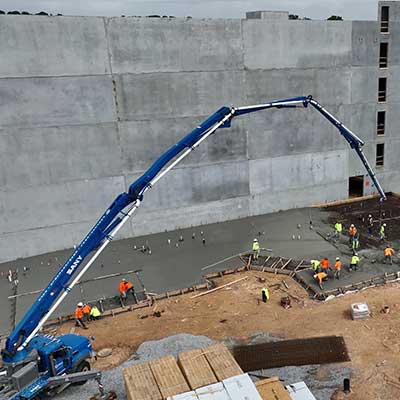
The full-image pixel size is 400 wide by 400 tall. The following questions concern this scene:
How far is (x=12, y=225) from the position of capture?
77.5 feet

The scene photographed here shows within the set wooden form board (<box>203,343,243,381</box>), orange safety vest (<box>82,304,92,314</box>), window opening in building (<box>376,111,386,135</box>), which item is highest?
window opening in building (<box>376,111,386,135</box>)

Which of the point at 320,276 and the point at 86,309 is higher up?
the point at 86,309

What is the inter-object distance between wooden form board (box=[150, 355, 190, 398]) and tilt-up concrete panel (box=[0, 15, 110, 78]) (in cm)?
1676

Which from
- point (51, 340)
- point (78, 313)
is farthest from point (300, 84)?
point (51, 340)

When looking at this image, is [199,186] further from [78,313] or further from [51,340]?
[51,340]

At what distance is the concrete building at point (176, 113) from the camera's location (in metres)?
22.5

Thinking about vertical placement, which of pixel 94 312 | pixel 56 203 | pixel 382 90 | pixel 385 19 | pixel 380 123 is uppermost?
pixel 385 19

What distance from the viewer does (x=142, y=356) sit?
14648mm

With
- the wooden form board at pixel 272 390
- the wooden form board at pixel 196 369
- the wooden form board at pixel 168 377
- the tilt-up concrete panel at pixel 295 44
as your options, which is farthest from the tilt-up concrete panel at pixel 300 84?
the wooden form board at pixel 272 390

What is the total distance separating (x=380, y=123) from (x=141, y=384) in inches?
1054

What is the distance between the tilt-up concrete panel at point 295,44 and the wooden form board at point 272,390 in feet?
66.0

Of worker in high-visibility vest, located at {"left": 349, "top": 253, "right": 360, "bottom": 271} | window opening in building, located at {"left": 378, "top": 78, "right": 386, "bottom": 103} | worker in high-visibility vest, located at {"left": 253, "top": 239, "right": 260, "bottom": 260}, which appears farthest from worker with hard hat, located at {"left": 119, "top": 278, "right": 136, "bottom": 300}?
window opening in building, located at {"left": 378, "top": 78, "right": 386, "bottom": 103}

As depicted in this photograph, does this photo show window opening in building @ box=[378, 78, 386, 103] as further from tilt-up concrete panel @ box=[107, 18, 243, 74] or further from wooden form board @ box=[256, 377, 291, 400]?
wooden form board @ box=[256, 377, 291, 400]

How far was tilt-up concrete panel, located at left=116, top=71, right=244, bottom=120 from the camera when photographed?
2417 cm
